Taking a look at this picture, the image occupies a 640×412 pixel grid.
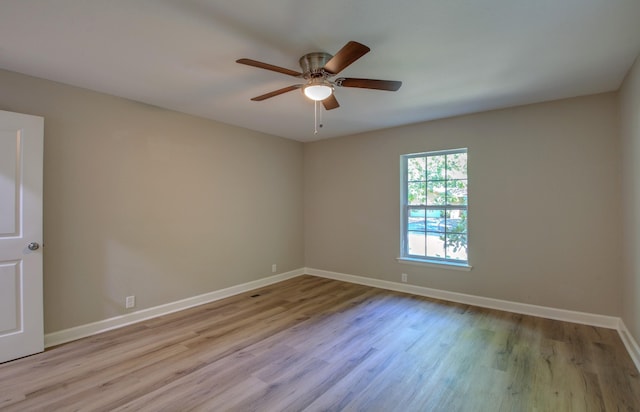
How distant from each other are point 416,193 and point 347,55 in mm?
3091

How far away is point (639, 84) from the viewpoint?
2.41 meters

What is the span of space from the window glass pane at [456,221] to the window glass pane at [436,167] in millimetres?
532

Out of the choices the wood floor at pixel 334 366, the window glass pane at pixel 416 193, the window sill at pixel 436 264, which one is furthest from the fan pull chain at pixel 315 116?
the wood floor at pixel 334 366

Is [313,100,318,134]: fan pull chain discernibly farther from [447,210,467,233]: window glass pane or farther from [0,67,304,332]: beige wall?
[447,210,467,233]: window glass pane

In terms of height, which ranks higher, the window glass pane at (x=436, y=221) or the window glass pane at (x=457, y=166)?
the window glass pane at (x=457, y=166)

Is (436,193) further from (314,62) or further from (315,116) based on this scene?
(314,62)

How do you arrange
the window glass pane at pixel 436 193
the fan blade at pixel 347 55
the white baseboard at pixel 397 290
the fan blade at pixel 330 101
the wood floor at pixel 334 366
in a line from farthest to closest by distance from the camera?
1. the window glass pane at pixel 436 193
2. the white baseboard at pixel 397 290
3. the fan blade at pixel 330 101
4. the wood floor at pixel 334 366
5. the fan blade at pixel 347 55

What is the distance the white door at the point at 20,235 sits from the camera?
2535 millimetres

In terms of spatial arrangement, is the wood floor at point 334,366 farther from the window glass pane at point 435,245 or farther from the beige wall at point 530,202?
the window glass pane at point 435,245

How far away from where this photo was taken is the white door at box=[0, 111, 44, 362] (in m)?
2.54

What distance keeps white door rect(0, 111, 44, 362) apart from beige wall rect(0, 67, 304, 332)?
0.65 feet

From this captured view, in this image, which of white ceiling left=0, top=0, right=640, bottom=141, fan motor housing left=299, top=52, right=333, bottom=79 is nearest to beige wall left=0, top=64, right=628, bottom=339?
white ceiling left=0, top=0, right=640, bottom=141

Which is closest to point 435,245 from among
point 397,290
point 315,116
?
point 397,290

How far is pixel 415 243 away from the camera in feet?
15.1
